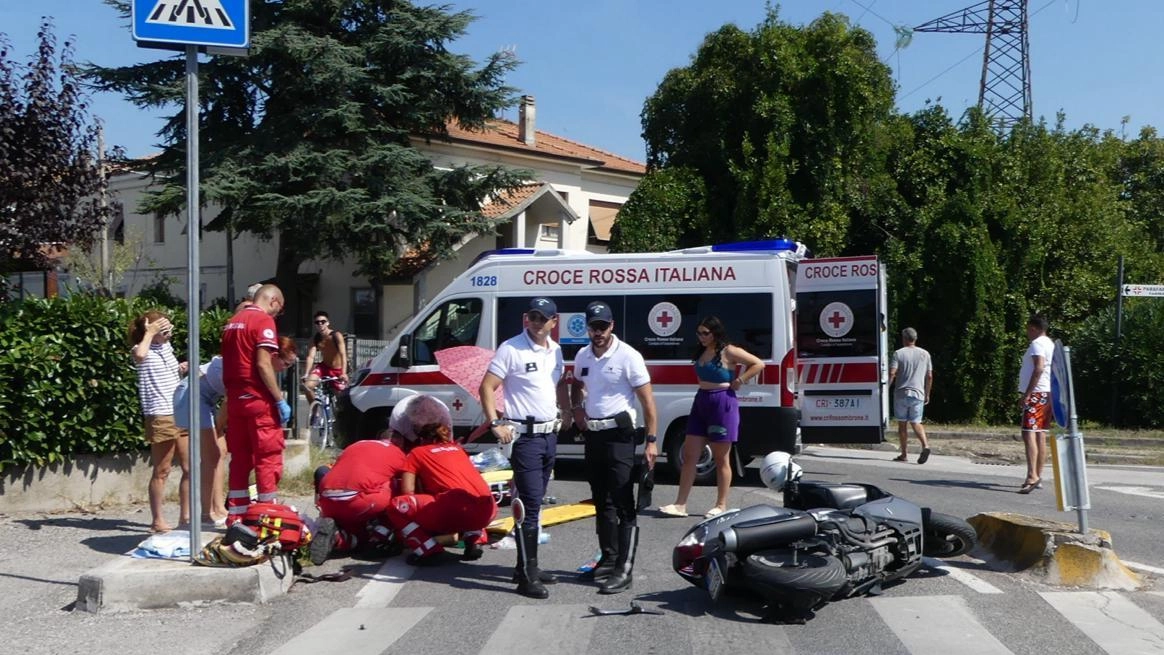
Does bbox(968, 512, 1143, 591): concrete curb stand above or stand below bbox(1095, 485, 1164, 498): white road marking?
above

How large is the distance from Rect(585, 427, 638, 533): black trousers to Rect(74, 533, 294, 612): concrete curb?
213 cm

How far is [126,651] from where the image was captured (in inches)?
230

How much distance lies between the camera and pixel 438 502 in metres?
7.88

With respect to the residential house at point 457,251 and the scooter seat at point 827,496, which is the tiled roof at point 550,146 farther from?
the scooter seat at point 827,496

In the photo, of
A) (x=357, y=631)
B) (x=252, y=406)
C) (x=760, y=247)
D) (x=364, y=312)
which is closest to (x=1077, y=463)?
(x=357, y=631)

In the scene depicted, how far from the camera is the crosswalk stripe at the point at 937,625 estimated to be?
18.8ft

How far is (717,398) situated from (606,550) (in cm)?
261

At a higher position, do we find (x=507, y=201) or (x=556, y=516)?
(x=507, y=201)

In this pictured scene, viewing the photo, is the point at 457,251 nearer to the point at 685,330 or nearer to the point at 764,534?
the point at 685,330

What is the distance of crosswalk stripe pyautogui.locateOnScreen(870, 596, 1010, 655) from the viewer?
5730 millimetres

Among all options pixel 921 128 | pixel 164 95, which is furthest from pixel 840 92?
pixel 164 95

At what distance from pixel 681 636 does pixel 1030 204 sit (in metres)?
21.8

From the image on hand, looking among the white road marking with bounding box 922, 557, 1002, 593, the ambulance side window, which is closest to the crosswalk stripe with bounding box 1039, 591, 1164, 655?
the white road marking with bounding box 922, 557, 1002, 593

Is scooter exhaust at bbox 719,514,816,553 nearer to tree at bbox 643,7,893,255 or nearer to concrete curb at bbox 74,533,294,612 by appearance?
concrete curb at bbox 74,533,294,612
